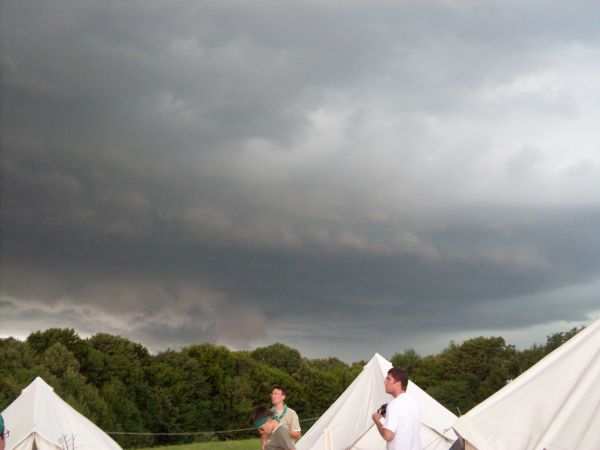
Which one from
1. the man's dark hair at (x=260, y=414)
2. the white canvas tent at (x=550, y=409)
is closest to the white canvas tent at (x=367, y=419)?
the man's dark hair at (x=260, y=414)

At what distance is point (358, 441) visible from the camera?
14.4 m

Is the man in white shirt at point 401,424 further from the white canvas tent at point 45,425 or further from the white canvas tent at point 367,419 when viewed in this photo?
the white canvas tent at point 45,425

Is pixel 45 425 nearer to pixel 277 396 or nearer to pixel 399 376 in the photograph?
pixel 277 396

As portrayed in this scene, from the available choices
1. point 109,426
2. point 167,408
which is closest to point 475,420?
point 109,426

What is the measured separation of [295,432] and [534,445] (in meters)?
3.78

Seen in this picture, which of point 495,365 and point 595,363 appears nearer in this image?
point 595,363

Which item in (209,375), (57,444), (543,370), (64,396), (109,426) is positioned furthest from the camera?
(209,375)

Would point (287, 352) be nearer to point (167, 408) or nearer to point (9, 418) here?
point (167, 408)

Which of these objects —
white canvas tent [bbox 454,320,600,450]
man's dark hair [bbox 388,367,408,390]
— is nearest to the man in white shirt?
man's dark hair [bbox 388,367,408,390]

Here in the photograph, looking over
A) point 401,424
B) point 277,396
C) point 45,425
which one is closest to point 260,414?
point 401,424

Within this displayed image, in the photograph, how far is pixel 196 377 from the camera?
3788cm

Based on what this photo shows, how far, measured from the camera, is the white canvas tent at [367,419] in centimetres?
1449

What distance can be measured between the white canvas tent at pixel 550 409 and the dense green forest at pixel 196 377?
72.3 feet

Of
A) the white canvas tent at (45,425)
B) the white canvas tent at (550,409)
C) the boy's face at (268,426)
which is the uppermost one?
the white canvas tent at (45,425)
